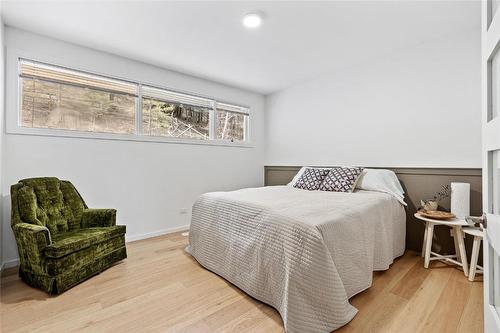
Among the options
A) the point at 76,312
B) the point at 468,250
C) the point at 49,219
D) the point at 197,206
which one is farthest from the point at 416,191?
the point at 49,219

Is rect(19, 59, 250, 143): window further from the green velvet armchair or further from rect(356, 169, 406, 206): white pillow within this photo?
rect(356, 169, 406, 206): white pillow

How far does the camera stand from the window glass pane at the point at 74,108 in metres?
2.45

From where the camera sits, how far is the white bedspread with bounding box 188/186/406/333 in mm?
1365

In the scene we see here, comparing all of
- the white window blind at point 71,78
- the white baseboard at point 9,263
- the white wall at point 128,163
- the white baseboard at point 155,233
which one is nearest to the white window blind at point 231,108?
the white wall at point 128,163

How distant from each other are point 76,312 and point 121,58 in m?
2.73

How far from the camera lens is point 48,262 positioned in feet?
5.82

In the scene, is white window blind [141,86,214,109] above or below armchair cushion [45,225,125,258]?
above

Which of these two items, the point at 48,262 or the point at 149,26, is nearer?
the point at 48,262

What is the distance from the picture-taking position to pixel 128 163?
2986 millimetres

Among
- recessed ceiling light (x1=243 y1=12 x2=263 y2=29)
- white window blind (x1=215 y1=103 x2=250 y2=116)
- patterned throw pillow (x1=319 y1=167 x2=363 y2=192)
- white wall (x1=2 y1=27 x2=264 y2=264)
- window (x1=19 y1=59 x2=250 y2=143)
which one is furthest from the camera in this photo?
white window blind (x1=215 y1=103 x2=250 y2=116)

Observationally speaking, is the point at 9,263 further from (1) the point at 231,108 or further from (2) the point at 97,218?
(1) the point at 231,108

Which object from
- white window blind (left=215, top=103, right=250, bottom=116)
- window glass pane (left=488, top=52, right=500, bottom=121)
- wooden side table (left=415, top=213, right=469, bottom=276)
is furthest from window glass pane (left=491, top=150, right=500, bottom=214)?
white window blind (left=215, top=103, right=250, bottom=116)

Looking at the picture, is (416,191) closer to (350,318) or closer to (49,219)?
(350,318)

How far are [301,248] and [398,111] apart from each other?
2377 millimetres
